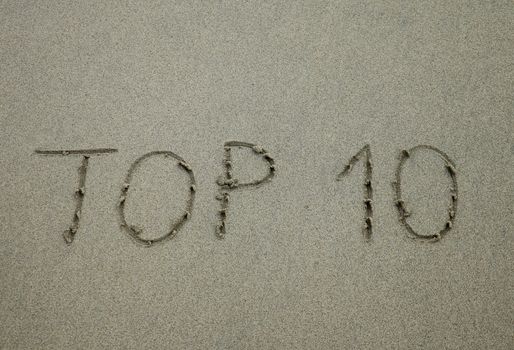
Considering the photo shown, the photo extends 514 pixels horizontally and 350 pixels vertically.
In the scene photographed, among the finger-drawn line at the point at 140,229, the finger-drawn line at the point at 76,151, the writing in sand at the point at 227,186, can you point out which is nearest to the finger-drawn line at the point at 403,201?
the writing in sand at the point at 227,186

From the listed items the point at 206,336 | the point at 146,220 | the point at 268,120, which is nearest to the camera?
the point at 206,336

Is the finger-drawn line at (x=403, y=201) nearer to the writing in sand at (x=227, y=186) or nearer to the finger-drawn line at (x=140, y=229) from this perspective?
the writing in sand at (x=227, y=186)

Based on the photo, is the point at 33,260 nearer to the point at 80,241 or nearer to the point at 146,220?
the point at 80,241

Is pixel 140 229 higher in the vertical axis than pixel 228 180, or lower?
lower

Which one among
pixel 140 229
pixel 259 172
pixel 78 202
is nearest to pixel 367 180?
pixel 259 172

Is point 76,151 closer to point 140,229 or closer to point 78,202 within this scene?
point 78,202

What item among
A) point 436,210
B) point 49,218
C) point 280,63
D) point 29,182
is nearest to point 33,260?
point 49,218
